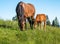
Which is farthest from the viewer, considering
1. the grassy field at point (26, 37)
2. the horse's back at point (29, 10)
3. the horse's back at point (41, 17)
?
the horse's back at point (41, 17)

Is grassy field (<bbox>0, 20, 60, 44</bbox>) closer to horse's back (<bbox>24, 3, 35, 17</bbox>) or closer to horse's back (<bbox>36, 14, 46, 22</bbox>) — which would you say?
horse's back (<bbox>24, 3, 35, 17</bbox>)

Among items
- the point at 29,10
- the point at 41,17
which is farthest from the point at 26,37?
the point at 41,17

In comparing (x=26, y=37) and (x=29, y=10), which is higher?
(x=29, y=10)

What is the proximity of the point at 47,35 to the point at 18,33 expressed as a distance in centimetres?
251

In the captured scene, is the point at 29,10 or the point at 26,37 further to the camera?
the point at 29,10

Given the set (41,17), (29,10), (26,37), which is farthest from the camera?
(41,17)

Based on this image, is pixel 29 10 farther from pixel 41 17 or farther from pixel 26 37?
pixel 26 37

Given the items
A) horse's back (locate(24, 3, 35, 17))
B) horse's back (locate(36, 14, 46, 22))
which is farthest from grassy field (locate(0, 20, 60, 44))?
horse's back (locate(36, 14, 46, 22))

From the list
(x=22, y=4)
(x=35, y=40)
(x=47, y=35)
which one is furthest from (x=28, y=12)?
(x=35, y=40)

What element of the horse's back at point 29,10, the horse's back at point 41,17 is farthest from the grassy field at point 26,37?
the horse's back at point 41,17

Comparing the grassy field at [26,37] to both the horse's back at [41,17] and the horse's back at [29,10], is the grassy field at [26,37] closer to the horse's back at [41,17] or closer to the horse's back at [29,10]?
the horse's back at [29,10]

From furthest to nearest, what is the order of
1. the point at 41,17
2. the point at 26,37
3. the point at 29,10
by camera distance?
the point at 41,17, the point at 29,10, the point at 26,37

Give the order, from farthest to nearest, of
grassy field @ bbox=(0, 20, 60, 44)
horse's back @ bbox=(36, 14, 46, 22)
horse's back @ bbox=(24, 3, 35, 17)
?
horse's back @ bbox=(36, 14, 46, 22), horse's back @ bbox=(24, 3, 35, 17), grassy field @ bbox=(0, 20, 60, 44)

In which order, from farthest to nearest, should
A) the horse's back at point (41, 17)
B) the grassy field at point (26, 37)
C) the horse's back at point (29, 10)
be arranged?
the horse's back at point (41, 17) < the horse's back at point (29, 10) < the grassy field at point (26, 37)
